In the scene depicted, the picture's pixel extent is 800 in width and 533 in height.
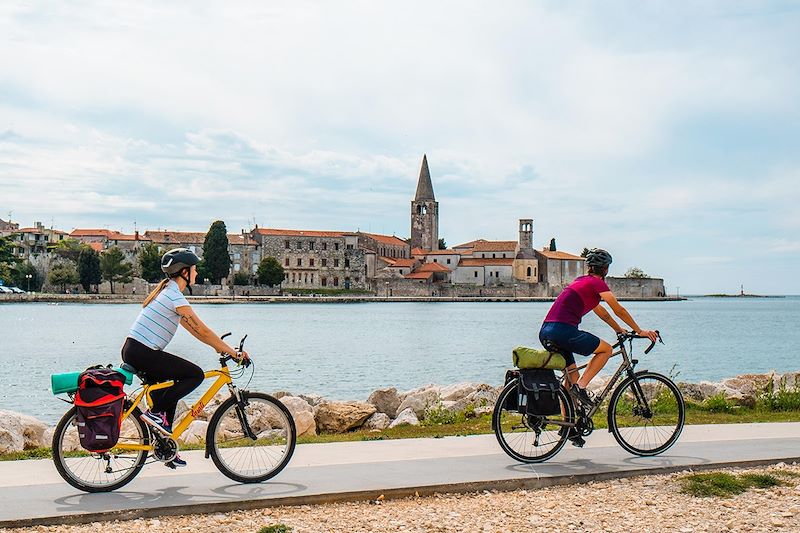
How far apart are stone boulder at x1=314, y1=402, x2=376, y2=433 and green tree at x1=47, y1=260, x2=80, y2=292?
107m

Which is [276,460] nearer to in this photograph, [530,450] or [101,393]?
[101,393]

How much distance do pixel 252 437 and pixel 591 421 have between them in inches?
107

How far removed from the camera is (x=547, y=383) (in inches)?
271

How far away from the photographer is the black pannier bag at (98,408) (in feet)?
18.6

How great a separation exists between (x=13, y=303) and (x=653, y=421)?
111079 mm

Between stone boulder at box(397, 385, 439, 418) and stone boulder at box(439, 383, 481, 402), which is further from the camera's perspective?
stone boulder at box(439, 383, 481, 402)

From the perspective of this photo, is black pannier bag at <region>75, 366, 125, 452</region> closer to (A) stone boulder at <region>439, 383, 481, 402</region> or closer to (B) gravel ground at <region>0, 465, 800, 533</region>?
(B) gravel ground at <region>0, 465, 800, 533</region>

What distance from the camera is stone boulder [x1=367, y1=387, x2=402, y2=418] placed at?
15375mm

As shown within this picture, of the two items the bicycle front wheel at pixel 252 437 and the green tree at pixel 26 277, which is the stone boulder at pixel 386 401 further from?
the green tree at pixel 26 277

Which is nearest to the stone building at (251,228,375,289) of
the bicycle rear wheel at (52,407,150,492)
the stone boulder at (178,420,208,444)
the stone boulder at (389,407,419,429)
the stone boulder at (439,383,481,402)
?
the stone boulder at (439,383,481,402)

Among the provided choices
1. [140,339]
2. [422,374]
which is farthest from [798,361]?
Result: [140,339]

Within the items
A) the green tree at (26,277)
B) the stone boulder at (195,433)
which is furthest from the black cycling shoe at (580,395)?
the green tree at (26,277)

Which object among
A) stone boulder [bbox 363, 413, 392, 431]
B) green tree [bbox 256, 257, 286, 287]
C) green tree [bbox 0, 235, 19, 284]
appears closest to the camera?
stone boulder [bbox 363, 413, 392, 431]

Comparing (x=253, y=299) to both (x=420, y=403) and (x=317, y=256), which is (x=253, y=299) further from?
(x=420, y=403)
